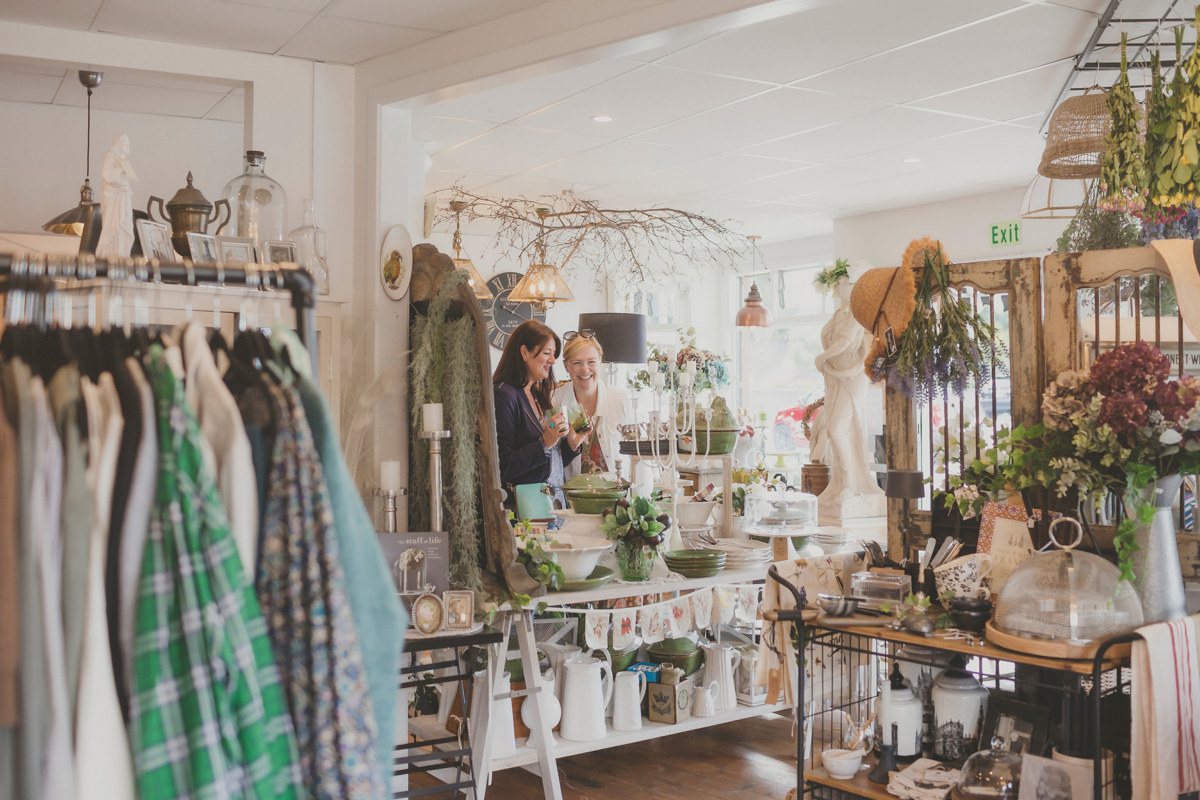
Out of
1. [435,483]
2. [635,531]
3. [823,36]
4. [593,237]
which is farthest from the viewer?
[593,237]

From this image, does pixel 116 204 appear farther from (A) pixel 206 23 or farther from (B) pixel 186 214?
(A) pixel 206 23

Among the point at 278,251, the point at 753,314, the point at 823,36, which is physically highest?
the point at 823,36

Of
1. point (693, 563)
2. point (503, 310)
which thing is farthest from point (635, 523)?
point (503, 310)

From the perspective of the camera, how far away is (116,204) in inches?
112

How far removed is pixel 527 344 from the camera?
4.29m

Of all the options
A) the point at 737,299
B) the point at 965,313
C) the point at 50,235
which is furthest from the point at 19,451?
the point at 737,299

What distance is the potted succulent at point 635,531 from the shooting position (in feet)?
11.7

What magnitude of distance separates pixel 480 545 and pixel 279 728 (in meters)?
2.20

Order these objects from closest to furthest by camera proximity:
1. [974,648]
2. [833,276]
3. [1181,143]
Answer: [974,648] < [1181,143] < [833,276]

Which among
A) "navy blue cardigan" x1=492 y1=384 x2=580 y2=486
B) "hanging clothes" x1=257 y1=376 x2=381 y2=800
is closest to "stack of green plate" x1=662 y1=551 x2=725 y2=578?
"navy blue cardigan" x1=492 y1=384 x2=580 y2=486

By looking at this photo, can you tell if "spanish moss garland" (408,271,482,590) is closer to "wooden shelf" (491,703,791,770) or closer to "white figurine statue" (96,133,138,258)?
"wooden shelf" (491,703,791,770)

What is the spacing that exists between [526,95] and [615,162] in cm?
167

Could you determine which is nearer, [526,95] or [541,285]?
[526,95]

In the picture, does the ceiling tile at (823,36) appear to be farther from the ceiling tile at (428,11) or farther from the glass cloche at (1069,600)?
the glass cloche at (1069,600)
